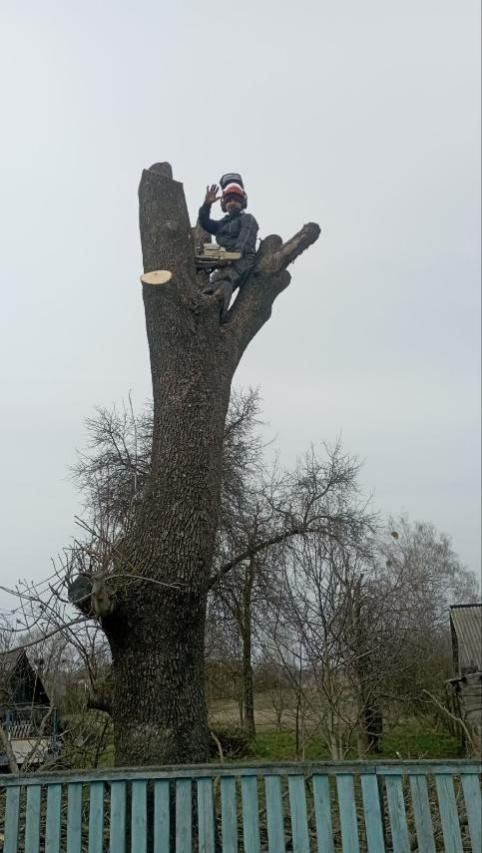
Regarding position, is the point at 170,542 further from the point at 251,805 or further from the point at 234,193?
the point at 234,193

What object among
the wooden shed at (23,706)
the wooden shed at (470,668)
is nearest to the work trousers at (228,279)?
the wooden shed at (23,706)

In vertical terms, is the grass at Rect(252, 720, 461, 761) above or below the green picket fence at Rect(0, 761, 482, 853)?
below

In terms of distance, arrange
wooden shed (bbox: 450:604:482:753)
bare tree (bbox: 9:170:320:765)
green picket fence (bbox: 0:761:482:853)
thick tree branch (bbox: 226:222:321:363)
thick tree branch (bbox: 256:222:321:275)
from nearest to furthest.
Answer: green picket fence (bbox: 0:761:482:853) < bare tree (bbox: 9:170:320:765) < thick tree branch (bbox: 226:222:321:363) < thick tree branch (bbox: 256:222:321:275) < wooden shed (bbox: 450:604:482:753)

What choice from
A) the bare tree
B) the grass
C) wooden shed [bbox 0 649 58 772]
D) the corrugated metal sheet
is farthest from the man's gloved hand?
the corrugated metal sheet

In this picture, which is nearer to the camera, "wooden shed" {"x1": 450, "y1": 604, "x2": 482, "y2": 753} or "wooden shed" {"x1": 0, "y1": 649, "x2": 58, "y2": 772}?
"wooden shed" {"x1": 0, "y1": 649, "x2": 58, "y2": 772}

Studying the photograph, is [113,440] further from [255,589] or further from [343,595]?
[343,595]

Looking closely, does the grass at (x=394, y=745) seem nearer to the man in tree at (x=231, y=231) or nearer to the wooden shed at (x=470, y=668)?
the wooden shed at (x=470, y=668)

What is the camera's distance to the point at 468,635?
13.9m

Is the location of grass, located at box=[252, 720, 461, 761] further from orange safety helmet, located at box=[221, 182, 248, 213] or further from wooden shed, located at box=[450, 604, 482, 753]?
orange safety helmet, located at box=[221, 182, 248, 213]

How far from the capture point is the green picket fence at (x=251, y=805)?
107 inches

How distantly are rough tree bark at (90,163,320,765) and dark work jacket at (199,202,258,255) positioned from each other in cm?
78

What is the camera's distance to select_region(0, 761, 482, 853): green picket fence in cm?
272

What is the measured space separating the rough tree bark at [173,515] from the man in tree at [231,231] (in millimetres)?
285

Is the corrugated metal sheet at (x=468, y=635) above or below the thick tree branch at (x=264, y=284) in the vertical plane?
below
